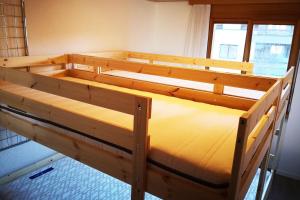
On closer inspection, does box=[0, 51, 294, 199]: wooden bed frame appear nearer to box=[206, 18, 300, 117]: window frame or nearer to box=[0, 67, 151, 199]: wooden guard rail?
box=[0, 67, 151, 199]: wooden guard rail

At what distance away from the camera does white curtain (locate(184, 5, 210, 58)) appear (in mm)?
3543

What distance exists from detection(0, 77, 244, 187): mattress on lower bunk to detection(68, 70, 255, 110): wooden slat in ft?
0.30

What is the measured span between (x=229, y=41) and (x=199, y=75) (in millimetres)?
1962

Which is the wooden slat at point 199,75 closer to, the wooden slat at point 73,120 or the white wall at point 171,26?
the wooden slat at point 73,120

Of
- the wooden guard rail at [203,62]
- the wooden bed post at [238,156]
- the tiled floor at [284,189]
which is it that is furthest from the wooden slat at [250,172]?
the tiled floor at [284,189]

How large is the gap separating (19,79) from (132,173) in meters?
0.96

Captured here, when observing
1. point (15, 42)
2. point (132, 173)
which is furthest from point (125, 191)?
point (15, 42)

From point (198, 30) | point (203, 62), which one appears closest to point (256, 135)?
point (203, 62)

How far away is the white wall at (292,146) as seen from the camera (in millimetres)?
2918

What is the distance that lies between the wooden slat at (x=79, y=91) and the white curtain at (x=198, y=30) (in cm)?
262

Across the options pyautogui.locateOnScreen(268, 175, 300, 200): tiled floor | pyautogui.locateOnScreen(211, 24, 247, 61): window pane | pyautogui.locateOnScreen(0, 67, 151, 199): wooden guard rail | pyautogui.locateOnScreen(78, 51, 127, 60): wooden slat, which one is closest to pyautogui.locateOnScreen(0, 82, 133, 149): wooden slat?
pyautogui.locateOnScreen(0, 67, 151, 199): wooden guard rail

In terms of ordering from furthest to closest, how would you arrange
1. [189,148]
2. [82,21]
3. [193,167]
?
1. [82,21]
2. [189,148]
3. [193,167]

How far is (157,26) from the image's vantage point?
13.5ft

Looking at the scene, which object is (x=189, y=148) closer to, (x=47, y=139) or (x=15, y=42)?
(x=47, y=139)
